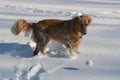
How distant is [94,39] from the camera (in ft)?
23.9

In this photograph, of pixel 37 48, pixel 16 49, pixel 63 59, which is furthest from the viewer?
pixel 16 49

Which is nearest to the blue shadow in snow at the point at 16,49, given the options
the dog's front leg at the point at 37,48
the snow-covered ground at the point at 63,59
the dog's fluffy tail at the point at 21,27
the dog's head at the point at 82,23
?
the snow-covered ground at the point at 63,59

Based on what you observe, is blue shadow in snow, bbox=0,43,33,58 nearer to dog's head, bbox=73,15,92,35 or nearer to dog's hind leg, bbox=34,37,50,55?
dog's hind leg, bbox=34,37,50,55

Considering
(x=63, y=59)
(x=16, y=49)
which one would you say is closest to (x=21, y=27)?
(x=16, y=49)

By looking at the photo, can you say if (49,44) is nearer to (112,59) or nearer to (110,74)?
(112,59)

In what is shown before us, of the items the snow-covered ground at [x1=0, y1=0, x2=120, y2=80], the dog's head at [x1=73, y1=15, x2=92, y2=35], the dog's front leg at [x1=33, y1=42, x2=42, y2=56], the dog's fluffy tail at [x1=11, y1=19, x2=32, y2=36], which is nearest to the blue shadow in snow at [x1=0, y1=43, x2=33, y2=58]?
the snow-covered ground at [x1=0, y1=0, x2=120, y2=80]

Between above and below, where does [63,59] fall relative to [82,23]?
below

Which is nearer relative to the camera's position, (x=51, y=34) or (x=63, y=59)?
(x=63, y=59)

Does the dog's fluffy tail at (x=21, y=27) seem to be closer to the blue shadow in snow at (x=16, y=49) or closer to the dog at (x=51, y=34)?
the dog at (x=51, y=34)

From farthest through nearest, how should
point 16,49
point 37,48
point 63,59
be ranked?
1. point 16,49
2. point 37,48
3. point 63,59

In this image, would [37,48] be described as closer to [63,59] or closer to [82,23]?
[63,59]

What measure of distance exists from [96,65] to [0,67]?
1566 mm

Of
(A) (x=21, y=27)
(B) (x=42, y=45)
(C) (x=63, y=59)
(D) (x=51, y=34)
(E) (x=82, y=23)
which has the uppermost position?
(E) (x=82, y=23)

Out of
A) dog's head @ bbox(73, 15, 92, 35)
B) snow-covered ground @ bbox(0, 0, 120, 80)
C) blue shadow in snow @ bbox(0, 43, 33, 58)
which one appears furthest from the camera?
blue shadow in snow @ bbox(0, 43, 33, 58)
